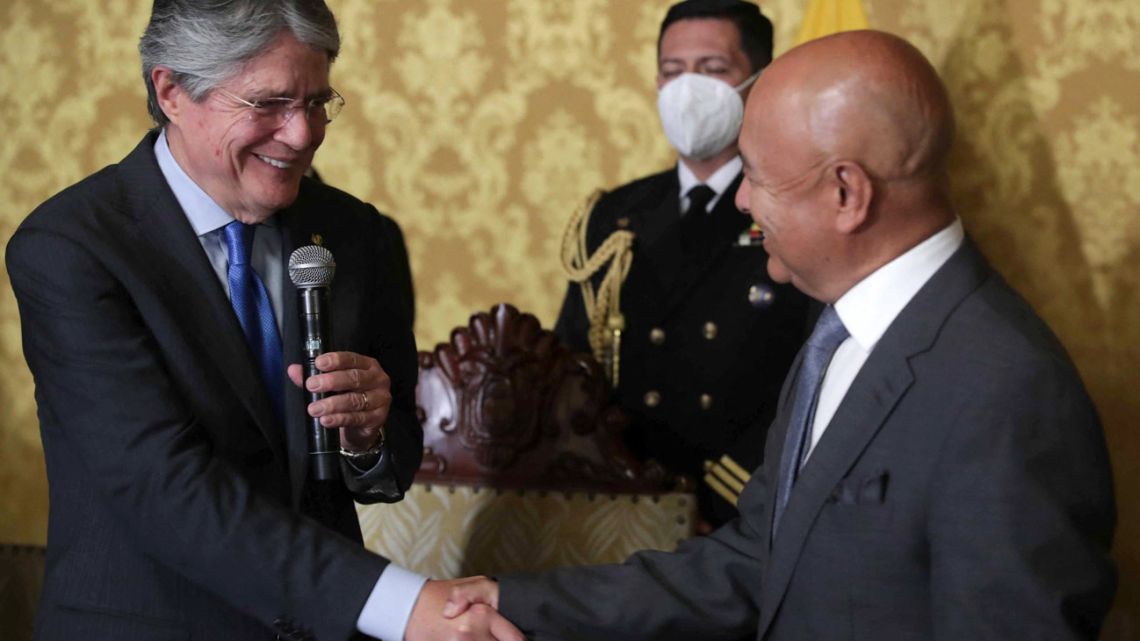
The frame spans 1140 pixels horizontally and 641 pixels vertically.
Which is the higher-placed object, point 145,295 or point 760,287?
point 145,295

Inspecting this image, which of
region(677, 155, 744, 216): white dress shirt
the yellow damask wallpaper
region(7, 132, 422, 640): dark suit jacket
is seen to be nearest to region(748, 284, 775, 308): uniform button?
region(677, 155, 744, 216): white dress shirt

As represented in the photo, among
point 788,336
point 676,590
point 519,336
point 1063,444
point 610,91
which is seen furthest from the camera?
point 610,91

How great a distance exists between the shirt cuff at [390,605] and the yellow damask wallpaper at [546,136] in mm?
2293

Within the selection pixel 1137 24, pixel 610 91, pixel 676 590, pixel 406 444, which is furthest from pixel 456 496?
pixel 1137 24

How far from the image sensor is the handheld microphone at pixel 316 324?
190cm

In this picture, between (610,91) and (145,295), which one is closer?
(145,295)

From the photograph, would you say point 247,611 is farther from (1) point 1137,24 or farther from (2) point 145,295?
(1) point 1137,24

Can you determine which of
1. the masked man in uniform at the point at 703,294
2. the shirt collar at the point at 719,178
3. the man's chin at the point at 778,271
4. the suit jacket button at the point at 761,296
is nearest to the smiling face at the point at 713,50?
the masked man in uniform at the point at 703,294

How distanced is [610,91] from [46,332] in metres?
2.55

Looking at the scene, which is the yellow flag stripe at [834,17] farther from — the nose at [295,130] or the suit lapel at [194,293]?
the suit lapel at [194,293]

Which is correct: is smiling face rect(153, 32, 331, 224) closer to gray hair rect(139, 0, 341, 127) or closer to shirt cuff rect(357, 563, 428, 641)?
gray hair rect(139, 0, 341, 127)

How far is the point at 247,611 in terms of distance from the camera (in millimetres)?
A: 1923

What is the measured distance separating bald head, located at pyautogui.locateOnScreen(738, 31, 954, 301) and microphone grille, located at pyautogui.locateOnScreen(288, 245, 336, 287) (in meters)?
0.62

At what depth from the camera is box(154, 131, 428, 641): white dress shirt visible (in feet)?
6.59
